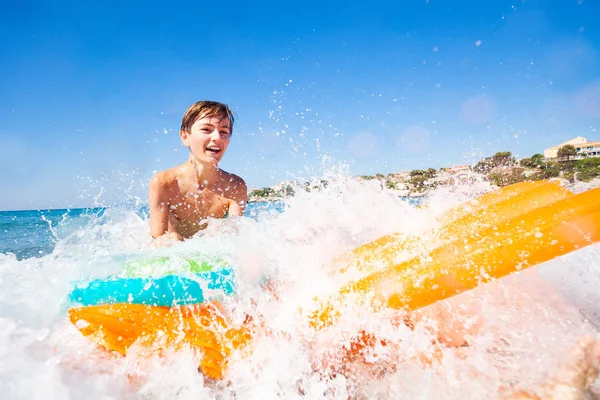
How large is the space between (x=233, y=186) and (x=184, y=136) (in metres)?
0.75

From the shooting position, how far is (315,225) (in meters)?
3.19

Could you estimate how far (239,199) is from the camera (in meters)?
4.07

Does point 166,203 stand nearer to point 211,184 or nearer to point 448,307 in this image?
point 211,184

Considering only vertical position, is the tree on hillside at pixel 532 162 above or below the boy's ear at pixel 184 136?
below

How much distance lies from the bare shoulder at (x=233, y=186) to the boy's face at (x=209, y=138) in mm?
330

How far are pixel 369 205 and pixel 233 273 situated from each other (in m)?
1.42

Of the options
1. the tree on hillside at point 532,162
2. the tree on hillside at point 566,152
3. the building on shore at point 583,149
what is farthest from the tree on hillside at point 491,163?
the building on shore at point 583,149

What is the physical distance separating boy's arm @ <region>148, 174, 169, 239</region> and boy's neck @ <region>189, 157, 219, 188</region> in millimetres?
364

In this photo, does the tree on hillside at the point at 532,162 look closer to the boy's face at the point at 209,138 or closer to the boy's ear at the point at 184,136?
the boy's face at the point at 209,138

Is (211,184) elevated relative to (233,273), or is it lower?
elevated

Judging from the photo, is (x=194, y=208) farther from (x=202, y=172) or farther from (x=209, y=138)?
(x=209, y=138)

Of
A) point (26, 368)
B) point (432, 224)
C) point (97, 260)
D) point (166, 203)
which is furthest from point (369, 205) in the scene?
point (26, 368)

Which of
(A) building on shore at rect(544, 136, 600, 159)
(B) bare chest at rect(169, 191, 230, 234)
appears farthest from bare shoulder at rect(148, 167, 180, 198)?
(A) building on shore at rect(544, 136, 600, 159)

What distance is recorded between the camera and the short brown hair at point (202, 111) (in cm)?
359
